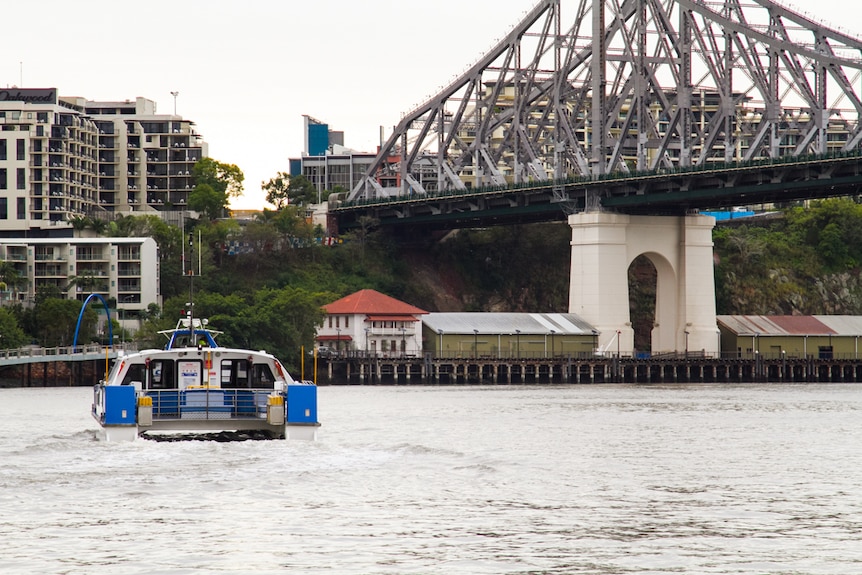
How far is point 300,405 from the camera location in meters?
50.6

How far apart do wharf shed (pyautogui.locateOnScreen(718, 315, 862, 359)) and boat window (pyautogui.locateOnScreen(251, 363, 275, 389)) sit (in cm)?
A: 9956

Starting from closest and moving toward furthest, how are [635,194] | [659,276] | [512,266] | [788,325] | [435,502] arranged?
[435,502] → [635,194] → [659,276] → [788,325] → [512,266]

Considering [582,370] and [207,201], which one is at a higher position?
[207,201]

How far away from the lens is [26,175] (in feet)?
547

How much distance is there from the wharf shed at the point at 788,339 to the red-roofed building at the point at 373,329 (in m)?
27.3

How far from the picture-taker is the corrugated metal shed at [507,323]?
14325 centimetres

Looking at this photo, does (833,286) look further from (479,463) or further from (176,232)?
(479,463)

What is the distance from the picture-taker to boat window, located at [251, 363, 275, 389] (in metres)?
53.1

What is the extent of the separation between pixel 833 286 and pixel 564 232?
27.7m

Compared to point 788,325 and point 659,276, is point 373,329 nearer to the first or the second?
point 659,276

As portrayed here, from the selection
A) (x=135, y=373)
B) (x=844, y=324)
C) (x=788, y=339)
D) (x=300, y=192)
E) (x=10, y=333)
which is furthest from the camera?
(x=300, y=192)

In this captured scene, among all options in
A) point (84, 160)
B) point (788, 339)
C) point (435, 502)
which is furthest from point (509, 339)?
point (435, 502)

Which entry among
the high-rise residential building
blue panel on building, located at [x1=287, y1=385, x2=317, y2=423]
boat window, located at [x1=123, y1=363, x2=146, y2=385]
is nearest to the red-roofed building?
the high-rise residential building

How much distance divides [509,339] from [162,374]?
9151 centimetres
